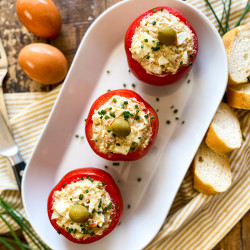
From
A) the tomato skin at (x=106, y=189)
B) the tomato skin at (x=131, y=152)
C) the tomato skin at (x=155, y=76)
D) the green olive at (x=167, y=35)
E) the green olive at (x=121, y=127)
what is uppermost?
the green olive at (x=167, y=35)

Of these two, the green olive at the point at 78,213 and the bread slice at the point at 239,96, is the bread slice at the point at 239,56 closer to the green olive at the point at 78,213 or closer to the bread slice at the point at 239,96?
the bread slice at the point at 239,96

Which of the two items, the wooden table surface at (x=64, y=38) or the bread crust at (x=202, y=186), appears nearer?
the bread crust at (x=202, y=186)

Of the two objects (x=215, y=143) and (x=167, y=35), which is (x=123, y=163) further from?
(x=167, y=35)

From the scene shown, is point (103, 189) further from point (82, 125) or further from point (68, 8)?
point (68, 8)

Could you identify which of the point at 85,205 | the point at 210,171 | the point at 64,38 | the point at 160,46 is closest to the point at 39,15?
the point at 64,38

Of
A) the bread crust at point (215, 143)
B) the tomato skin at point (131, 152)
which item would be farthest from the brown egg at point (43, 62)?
the bread crust at point (215, 143)

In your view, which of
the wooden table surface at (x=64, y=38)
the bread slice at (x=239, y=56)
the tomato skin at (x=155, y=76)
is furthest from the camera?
the wooden table surface at (x=64, y=38)
